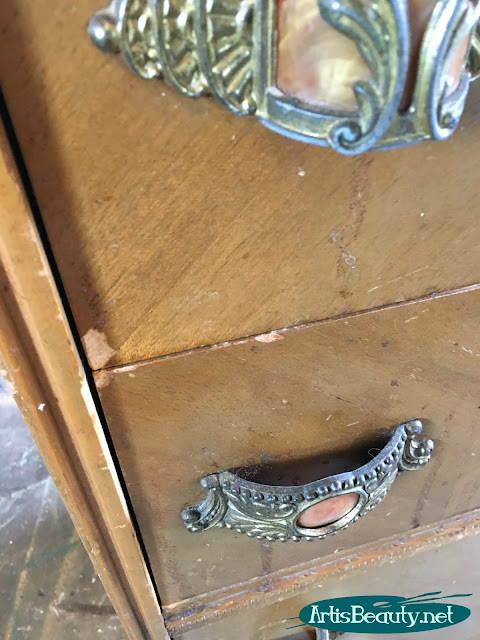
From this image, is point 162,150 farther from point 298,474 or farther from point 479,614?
point 479,614

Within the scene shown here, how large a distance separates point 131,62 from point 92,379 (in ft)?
0.55

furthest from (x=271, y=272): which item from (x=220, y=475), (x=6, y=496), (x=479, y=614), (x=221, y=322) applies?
(x=6, y=496)

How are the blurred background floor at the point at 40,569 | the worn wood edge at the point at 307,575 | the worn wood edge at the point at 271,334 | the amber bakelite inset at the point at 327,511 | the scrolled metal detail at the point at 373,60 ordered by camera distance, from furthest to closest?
the blurred background floor at the point at 40,569
the worn wood edge at the point at 307,575
the amber bakelite inset at the point at 327,511
the worn wood edge at the point at 271,334
the scrolled metal detail at the point at 373,60

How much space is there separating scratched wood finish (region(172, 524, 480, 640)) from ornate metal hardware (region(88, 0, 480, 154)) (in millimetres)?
475

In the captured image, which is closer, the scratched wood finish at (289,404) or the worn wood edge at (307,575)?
the scratched wood finish at (289,404)

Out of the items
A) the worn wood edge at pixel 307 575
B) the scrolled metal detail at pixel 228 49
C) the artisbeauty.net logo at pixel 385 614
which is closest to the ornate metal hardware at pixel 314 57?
the scrolled metal detail at pixel 228 49

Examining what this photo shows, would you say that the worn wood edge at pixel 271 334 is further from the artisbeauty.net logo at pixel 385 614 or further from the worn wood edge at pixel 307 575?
the artisbeauty.net logo at pixel 385 614

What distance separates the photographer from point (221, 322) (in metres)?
0.27

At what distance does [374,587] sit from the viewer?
572 millimetres

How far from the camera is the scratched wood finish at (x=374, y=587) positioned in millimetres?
526

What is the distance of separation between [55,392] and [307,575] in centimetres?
36

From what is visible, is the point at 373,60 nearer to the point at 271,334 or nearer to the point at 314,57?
the point at 314,57

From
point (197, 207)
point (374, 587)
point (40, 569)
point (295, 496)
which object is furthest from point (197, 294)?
point (40, 569)

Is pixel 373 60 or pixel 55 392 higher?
pixel 373 60
